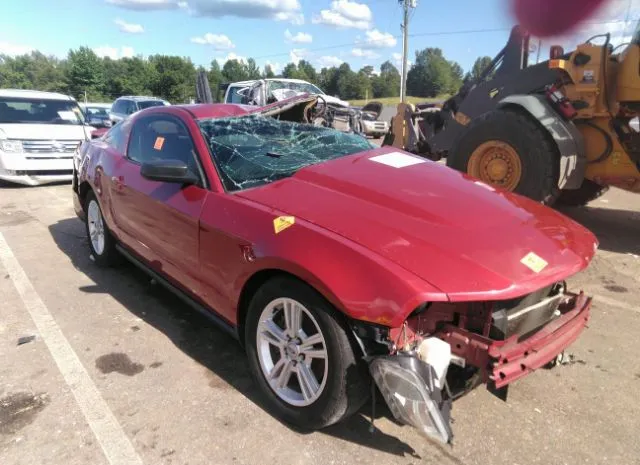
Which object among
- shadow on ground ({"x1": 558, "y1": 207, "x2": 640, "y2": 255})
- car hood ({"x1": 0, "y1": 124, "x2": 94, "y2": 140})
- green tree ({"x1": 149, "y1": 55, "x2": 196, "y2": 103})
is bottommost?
shadow on ground ({"x1": 558, "y1": 207, "x2": 640, "y2": 255})

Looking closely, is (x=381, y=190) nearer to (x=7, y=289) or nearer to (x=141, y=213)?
(x=141, y=213)

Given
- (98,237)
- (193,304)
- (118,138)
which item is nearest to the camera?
(193,304)

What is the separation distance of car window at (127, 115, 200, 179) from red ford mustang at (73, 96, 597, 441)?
0.08 ft

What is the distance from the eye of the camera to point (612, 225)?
20.7ft

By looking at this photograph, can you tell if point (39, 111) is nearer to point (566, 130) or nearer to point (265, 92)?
point (265, 92)

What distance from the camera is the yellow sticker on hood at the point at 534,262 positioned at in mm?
2248

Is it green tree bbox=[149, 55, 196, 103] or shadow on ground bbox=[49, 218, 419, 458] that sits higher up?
green tree bbox=[149, 55, 196, 103]

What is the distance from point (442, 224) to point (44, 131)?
9.16m

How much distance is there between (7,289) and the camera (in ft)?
14.3

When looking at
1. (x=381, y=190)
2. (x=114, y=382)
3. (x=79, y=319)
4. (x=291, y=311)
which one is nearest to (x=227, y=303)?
(x=291, y=311)

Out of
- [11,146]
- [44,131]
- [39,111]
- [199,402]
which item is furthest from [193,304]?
[39,111]

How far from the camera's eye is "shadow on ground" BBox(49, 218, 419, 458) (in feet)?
8.16

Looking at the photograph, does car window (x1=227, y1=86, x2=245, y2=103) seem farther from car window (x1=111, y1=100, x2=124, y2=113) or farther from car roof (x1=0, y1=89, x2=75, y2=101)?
car window (x1=111, y1=100, x2=124, y2=113)

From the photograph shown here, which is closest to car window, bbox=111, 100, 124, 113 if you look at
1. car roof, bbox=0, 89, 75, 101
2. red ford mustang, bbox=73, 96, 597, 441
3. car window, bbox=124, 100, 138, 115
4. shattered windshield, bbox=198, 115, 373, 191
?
car window, bbox=124, 100, 138, 115
